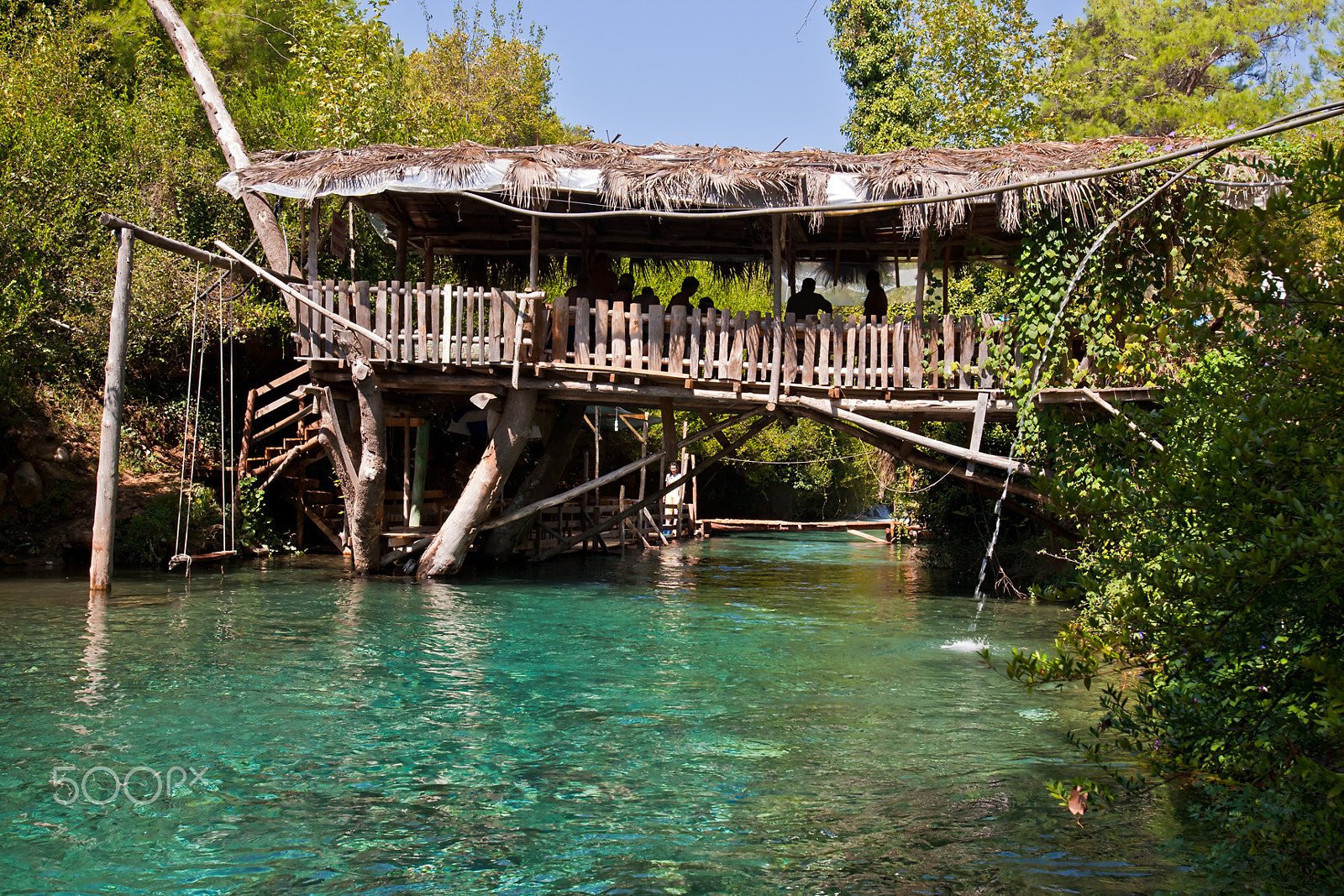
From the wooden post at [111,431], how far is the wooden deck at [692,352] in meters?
1.92

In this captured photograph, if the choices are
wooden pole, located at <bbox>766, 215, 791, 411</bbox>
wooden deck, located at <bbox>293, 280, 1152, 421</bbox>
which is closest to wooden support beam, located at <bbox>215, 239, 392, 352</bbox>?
wooden deck, located at <bbox>293, 280, 1152, 421</bbox>

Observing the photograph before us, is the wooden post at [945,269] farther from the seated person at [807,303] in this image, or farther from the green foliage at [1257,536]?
the green foliage at [1257,536]

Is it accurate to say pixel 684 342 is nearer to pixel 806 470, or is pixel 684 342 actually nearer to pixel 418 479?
pixel 418 479

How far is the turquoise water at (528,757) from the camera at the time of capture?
4.77 meters

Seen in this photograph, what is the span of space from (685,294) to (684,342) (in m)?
1.16

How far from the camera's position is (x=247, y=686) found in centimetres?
798

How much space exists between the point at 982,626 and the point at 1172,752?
272 inches

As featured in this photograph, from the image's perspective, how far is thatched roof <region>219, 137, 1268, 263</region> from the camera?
11.5 meters

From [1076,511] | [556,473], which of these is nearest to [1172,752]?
[1076,511]

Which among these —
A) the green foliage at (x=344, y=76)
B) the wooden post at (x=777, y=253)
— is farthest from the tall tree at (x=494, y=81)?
the wooden post at (x=777, y=253)

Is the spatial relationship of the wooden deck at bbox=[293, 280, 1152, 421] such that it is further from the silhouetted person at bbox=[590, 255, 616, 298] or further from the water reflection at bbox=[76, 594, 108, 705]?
the water reflection at bbox=[76, 594, 108, 705]

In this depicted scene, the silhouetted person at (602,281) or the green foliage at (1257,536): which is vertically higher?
the silhouetted person at (602,281)

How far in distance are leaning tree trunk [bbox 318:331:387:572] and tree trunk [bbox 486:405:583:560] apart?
213 centimetres

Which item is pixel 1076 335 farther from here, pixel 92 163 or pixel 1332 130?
pixel 92 163
